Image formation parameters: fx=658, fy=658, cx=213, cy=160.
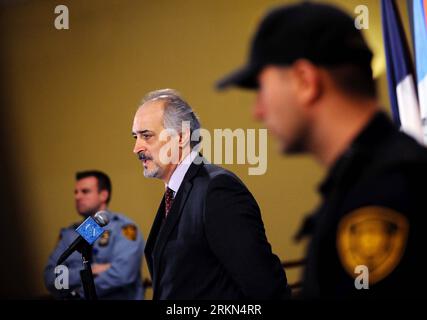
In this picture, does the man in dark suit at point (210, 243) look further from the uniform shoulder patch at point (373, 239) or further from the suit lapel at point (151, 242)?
the uniform shoulder patch at point (373, 239)

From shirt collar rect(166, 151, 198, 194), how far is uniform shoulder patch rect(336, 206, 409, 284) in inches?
34.1

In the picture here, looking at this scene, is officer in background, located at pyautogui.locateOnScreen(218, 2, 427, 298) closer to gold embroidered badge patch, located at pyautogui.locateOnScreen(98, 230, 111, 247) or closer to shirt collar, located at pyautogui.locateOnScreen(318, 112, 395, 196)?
shirt collar, located at pyautogui.locateOnScreen(318, 112, 395, 196)

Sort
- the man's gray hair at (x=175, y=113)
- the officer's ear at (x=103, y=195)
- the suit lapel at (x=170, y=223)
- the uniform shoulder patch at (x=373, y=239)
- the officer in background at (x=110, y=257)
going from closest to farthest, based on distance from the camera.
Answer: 1. the uniform shoulder patch at (x=373, y=239)
2. the suit lapel at (x=170, y=223)
3. the man's gray hair at (x=175, y=113)
4. the officer in background at (x=110, y=257)
5. the officer's ear at (x=103, y=195)

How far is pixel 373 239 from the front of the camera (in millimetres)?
755

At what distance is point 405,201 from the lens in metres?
0.75

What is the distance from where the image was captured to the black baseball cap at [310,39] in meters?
0.82

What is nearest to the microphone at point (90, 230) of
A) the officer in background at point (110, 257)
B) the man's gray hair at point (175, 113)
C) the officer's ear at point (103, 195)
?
the man's gray hair at point (175, 113)

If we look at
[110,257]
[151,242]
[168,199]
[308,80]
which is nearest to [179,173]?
[168,199]

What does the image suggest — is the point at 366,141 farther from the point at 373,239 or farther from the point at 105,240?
the point at 105,240

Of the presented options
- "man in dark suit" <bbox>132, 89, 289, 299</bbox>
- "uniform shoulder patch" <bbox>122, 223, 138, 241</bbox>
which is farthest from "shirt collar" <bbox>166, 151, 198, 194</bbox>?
"uniform shoulder patch" <bbox>122, 223, 138, 241</bbox>

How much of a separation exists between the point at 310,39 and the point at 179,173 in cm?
86

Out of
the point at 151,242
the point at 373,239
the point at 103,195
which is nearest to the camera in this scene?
the point at 373,239

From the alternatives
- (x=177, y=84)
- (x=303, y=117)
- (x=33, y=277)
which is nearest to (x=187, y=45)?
(x=177, y=84)

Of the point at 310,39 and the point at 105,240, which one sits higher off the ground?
the point at 310,39
